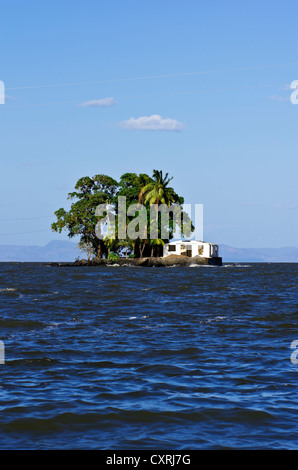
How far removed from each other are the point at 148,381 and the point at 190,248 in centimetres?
9974

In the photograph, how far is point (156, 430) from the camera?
8.96m

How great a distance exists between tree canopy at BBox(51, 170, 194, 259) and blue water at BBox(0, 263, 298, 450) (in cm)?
7675

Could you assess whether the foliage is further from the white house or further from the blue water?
the blue water

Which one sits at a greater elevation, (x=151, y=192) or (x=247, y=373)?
(x=151, y=192)

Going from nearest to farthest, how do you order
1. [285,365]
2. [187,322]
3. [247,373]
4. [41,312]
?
[247,373]
[285,365]
[187,322]
[41,312]

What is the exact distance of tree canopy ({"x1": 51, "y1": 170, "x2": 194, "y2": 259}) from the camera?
100 meters

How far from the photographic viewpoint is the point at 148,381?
12141 mm

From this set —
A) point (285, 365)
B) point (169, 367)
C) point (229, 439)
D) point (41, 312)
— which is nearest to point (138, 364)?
point (169, 367)

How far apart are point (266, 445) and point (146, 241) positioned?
9227 cm
